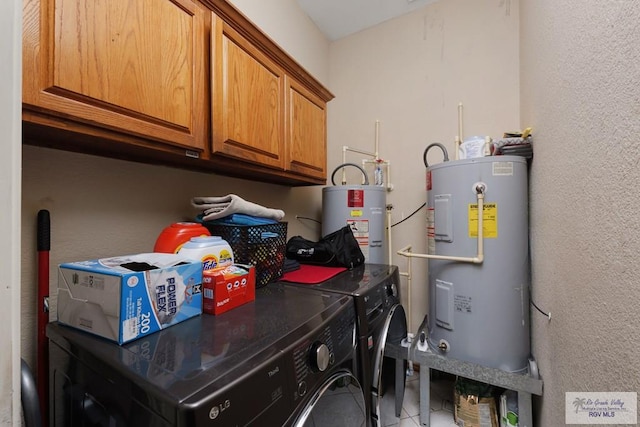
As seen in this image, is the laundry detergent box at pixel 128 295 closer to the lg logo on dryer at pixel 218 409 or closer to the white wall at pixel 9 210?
the white wall at pixel 9 210

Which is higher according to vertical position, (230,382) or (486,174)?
(486,174)

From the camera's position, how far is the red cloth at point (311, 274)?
1190mm

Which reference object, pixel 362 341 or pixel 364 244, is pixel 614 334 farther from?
pixel 364 244

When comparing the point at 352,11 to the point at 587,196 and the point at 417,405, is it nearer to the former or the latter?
the point at 587,196

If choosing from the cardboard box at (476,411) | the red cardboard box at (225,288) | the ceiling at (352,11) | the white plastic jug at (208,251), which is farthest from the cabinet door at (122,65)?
the cardboard box at (476,411)

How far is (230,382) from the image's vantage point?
0.46 m

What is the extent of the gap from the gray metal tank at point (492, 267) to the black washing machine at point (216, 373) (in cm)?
78

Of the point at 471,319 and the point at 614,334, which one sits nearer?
the point at 614,334

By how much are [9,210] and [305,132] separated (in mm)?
1282

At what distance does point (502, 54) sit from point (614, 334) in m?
1.82

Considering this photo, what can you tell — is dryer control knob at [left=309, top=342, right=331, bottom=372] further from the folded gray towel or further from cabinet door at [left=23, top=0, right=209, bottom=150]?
cabinet door at [left=23, top=0, right=209, bottom=150]

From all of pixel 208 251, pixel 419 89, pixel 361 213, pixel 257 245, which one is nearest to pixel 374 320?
pixel 257 245

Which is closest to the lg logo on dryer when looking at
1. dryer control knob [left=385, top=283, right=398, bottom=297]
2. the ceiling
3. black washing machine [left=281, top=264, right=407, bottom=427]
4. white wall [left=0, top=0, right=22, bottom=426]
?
white wall [left=0, top=0, right=22, bottom=426]

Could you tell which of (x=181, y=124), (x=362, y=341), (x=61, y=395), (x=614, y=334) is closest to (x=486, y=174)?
(x=614, y=334)
